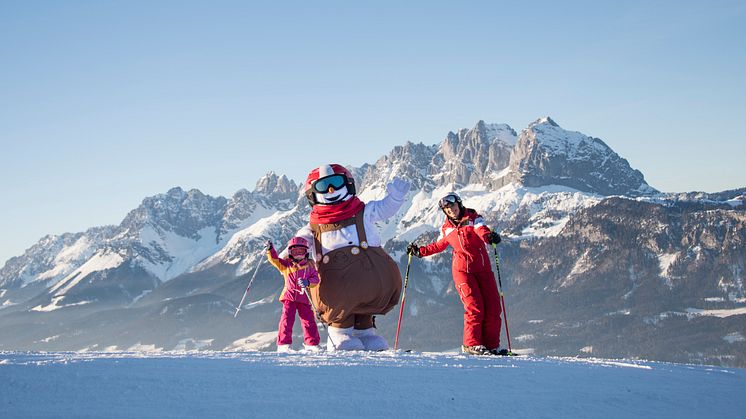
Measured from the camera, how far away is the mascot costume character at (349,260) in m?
13.9

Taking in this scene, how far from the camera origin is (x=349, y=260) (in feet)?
45.8

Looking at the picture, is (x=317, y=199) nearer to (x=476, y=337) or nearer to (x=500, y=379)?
(x=476, y=337)

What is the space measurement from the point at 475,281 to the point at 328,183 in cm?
330

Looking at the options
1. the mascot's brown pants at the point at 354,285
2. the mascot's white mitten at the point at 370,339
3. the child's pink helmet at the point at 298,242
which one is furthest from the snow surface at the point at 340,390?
the child's pink helmet at the point at 298,242

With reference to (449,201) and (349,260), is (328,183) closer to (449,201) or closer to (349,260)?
(349,260)

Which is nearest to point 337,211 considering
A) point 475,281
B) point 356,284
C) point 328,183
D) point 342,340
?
point 328,183

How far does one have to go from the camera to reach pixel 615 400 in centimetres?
732

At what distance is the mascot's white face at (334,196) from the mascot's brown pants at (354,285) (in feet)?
3.23

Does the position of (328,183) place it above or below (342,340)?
above

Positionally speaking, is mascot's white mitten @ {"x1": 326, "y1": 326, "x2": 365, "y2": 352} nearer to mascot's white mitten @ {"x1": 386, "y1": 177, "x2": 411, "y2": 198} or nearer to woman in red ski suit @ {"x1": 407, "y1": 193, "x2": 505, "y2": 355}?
woman in red ski suit @ {"x1": 407, "y1": 193, "x2": 505, "y2": 355}

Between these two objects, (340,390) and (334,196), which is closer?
(340,390)

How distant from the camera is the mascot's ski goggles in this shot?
47.7ft

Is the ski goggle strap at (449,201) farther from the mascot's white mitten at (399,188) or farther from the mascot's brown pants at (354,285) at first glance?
the mascot's brown pants at (354,285)

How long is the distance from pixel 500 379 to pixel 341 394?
189 centimetres
